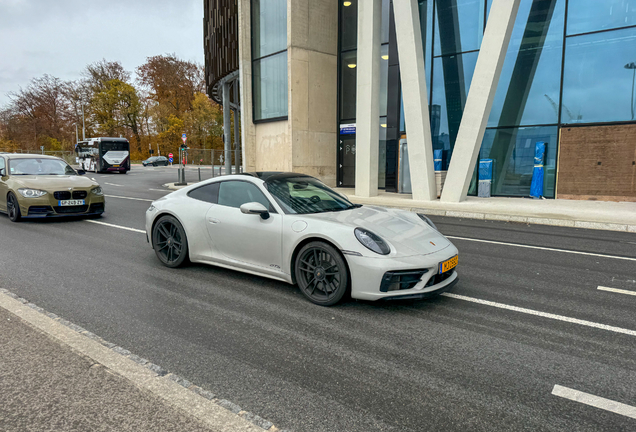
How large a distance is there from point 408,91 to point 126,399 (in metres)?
13.6

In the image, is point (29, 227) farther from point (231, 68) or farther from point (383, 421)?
point (231, 68)

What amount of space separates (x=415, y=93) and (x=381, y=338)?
40.0 ft

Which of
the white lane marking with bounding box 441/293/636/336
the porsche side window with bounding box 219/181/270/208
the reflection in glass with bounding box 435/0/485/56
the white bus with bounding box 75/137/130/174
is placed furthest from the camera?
the white bus with bounding box 75/137/130/174

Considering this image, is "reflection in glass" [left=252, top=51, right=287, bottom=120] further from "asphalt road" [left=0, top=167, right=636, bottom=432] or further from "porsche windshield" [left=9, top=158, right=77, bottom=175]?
"asphalt road" [left=0, top=167, right=636, bottom=432]

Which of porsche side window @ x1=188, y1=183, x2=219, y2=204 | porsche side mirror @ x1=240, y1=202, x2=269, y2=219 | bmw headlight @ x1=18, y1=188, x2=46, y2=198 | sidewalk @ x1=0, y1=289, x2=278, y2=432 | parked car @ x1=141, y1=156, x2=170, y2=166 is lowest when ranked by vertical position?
sidewalk @ x1=0, y1=289, x2=278, y2=432

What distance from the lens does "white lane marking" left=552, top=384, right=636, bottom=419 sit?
2518 mm

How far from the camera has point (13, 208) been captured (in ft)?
31.0

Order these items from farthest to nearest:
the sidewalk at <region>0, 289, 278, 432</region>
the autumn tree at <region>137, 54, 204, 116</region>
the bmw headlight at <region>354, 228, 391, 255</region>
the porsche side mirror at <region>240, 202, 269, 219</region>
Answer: the autumn tree at <region>137, 54, 204, 116</region>
the porsche side mirror at <region>240, 202, 269, 219</region>
the bmw headlight at <region>354, 228, 391, 255</region>
the sidewalk at <region>0, 289, 278, 432</region>

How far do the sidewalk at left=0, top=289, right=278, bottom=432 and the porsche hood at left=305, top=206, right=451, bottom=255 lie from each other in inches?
87.2

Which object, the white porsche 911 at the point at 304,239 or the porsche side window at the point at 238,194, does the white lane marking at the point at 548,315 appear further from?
the porsche side window at the point at 238,194

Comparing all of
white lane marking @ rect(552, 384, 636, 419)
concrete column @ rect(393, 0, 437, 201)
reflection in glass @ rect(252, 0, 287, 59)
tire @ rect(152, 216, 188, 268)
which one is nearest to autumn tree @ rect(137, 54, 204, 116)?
reflection in glass @ rect(252, 0, 287, 59)

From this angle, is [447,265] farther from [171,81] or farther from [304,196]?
[171,81]

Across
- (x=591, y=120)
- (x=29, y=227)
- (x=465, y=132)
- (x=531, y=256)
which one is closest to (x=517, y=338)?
(x=531, y=256)

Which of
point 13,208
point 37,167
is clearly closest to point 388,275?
point 13,208
